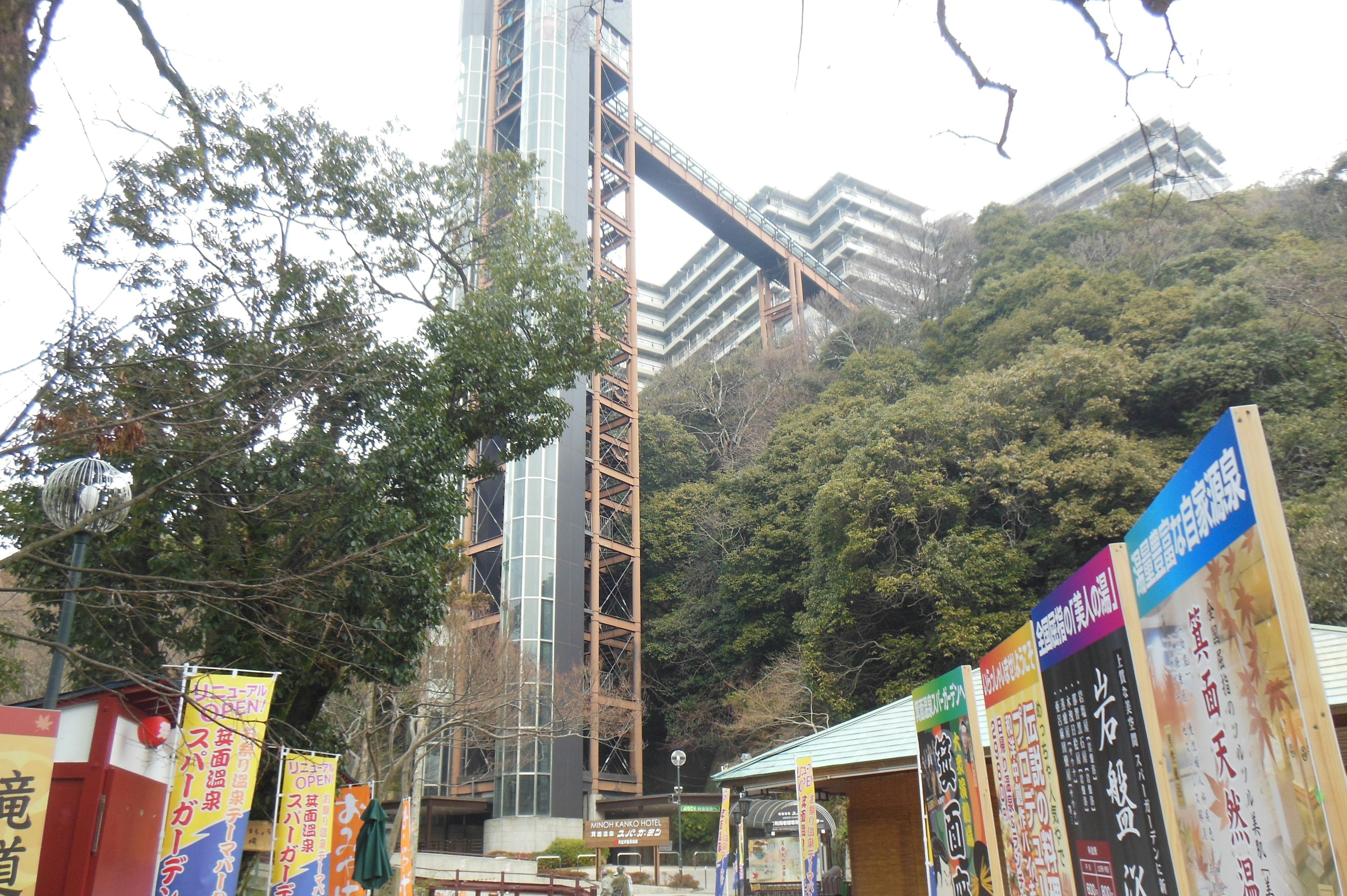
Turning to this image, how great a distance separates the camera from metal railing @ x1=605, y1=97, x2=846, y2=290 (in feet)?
128

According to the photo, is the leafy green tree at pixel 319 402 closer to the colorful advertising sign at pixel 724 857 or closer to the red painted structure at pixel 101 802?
the red painted structure at pixel 101 802

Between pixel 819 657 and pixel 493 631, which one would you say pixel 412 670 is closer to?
pixel 493 631

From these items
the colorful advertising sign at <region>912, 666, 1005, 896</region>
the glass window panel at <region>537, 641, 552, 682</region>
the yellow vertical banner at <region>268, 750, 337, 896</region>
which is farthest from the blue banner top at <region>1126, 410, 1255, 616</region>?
the glass window panel at <region>537, 641, 552, 682</region>

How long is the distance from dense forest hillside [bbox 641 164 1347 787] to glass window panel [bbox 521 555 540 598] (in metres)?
5.54

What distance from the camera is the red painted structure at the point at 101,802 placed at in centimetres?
679

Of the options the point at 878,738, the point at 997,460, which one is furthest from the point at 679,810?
the point at 878,738

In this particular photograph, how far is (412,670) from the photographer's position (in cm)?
1103

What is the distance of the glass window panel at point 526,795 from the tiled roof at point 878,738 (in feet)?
54.6

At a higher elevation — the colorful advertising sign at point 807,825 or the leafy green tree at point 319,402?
the leafy green tree at point 319,402

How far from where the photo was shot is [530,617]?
28.0 metres

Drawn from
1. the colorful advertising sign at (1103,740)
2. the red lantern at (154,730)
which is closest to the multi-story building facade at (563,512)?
the red lantern at (154,730)

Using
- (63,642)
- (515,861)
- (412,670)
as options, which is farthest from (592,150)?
(63,642)

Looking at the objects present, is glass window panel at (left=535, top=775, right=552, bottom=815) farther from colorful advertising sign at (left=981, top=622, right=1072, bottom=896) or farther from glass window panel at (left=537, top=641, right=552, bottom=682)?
colorful advertising sign at (left=981, top=622, right=1072, bottom=896)

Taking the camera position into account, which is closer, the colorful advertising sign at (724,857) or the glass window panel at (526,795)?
the colorful advertising sign at (724,857)
